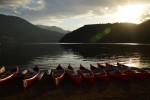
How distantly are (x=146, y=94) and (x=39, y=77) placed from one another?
15.9 m

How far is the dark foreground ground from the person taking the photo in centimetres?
2211

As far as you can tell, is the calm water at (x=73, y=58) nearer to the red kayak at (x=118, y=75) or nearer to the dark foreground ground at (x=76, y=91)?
the red kayak at (x=118, y=75)

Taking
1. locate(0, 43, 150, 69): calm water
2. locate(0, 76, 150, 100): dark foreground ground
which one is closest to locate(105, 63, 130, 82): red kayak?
locate(0, 76, 150, 100): dark foreground ground

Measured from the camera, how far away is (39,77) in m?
30.3

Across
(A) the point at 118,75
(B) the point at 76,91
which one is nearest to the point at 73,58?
(A) the point at 118,75

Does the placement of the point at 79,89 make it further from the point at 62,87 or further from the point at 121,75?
the point at 121,75

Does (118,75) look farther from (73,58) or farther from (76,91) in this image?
(73,58)

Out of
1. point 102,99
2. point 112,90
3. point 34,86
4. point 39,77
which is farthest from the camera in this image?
point 39,77

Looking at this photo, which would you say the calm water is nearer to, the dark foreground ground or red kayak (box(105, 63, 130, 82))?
red kayak (box(105, 63, 130, 82))

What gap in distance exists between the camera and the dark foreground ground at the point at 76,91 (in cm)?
2211

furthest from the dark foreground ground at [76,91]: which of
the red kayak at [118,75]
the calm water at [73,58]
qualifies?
the calm water at [73,58]

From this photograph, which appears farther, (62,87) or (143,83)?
(143,83)

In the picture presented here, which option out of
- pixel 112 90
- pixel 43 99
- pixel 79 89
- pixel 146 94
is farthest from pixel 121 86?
pixel 43 99

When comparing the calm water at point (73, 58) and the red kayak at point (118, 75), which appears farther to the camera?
the calm water at point (73, 58)
